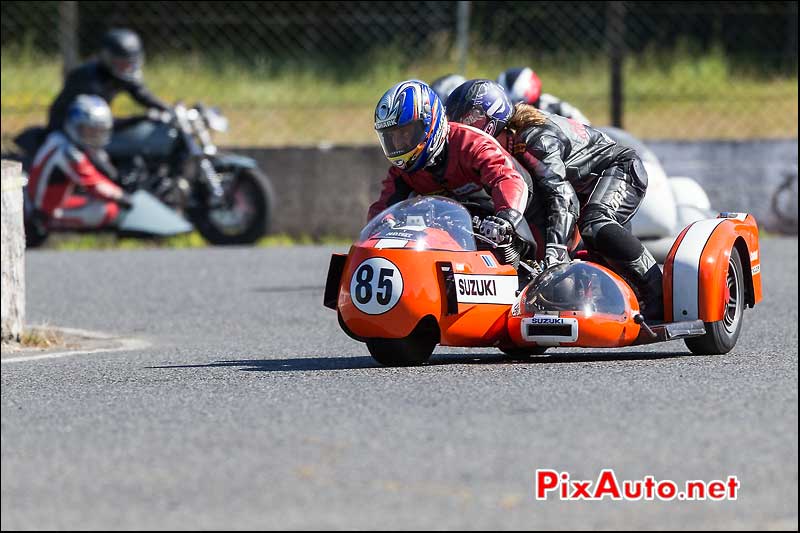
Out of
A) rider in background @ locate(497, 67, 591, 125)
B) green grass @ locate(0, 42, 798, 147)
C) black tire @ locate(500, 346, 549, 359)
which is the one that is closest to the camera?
black tire @ locate(500, 346, 549, 359)

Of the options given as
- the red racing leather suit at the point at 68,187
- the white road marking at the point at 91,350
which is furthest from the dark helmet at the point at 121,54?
the white road marking at the point at 91,350

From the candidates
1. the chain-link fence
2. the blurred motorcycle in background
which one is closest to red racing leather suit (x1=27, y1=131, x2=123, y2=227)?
the blurred motorcycle in background

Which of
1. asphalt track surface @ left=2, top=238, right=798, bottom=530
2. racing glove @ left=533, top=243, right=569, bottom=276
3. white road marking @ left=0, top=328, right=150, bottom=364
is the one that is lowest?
asphalt track surface @ left=2, top=238, right=798, bottom=530

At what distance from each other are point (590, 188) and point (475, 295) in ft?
3.94

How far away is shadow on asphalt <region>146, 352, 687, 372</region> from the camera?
805cm

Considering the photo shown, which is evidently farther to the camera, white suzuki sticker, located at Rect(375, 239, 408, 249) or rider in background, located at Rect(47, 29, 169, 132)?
rider in background, located at Rect(47, 29, 169, 132)

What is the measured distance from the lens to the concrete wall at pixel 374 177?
1623 centimetres

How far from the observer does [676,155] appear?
53.4ft

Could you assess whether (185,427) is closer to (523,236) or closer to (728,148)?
(523,236)

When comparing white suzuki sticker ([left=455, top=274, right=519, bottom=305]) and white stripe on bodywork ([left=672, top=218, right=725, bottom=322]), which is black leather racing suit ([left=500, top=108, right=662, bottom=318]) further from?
white suzuki sticker ([left=455, top=274, right=519, bottom=305])

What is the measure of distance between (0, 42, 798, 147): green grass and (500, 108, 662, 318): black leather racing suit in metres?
9.22

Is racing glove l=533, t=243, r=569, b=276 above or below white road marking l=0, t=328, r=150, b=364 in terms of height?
above

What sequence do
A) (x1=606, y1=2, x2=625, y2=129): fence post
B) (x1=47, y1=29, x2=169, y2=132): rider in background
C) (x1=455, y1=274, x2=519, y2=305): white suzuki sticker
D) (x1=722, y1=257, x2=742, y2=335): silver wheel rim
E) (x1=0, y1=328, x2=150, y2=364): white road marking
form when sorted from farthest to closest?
(x1=606, y1=2, x2=625, y2=129): fence post, (x1=47, y1=29, x2=169, y2=132): rider in background, (x1=0, y1=328, x2=150, y2=364): white road marking, (x1=722, y1=257, x2=742, y2=335): silver wheel rim, (x1=455, y1=274, x2=519, y2=305): white suzuki sticker

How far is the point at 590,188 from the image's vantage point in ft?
28.0
